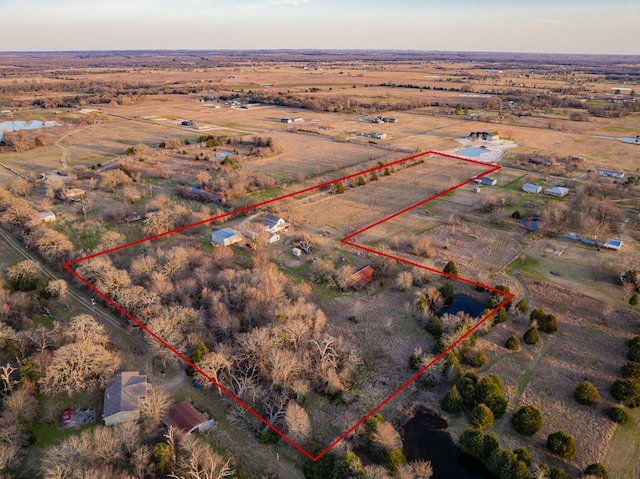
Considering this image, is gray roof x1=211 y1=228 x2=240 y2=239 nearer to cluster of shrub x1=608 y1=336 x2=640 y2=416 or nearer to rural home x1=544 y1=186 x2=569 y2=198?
cluster of shrub x1=608 y1=336 x2=640 y2=416

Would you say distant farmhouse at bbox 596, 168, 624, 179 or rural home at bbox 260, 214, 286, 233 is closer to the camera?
rural home at bbox 260, 214, 286, 233

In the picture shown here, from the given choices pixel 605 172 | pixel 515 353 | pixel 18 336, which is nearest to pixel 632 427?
pixel 515 353

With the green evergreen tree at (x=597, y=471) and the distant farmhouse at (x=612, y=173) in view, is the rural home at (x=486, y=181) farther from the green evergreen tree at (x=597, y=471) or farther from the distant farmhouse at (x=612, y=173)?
the green evergreen tree at (x=597, y=471)

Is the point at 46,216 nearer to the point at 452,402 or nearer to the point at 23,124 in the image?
the point at 452,402

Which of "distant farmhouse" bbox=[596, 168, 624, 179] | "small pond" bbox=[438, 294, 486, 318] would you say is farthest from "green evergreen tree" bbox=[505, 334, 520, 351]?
"distant farmhouse" bbox=[596, 168, 624, 179]

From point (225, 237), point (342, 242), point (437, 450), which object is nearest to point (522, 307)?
point (437, 450)
